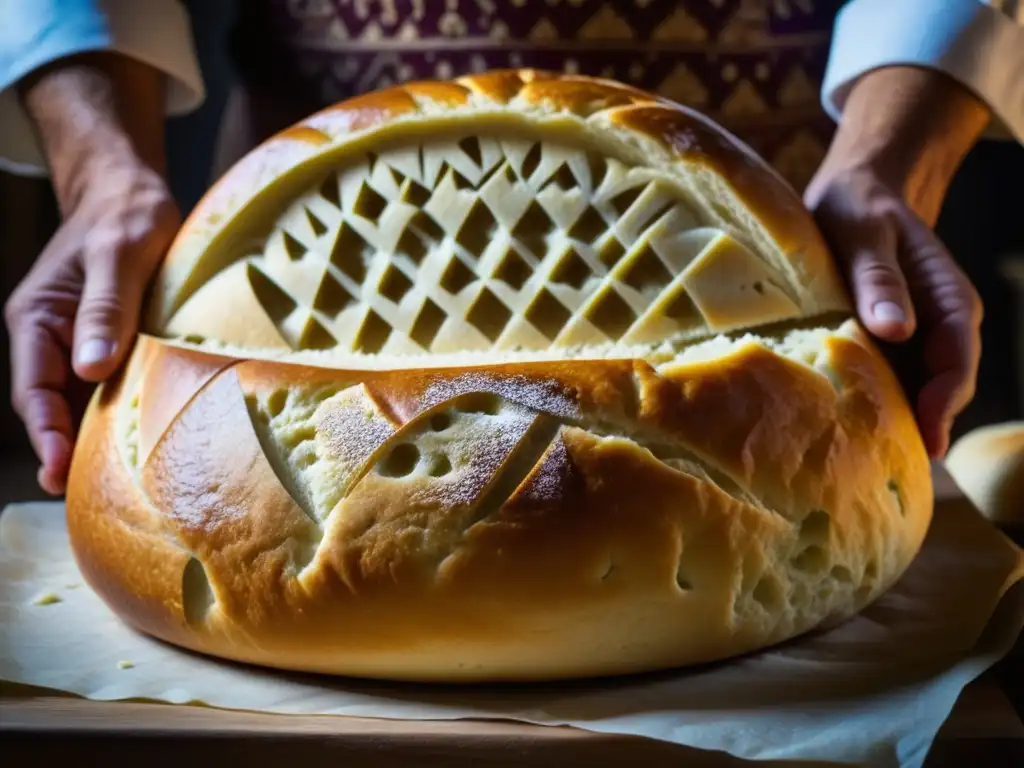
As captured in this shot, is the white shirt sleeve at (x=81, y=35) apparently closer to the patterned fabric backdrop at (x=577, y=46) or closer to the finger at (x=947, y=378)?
the patterned fabric backdrop at (x=577, y=46)

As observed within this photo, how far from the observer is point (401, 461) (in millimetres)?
773

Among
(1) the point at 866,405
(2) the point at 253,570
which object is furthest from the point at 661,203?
(2) the point at 253,570

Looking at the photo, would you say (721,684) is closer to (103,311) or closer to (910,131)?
(103,311)

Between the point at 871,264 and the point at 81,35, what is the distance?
0.89 metres

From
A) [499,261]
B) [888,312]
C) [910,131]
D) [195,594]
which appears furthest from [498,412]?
[910,131]

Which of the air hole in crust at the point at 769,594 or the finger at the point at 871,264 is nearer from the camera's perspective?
the air hole in crust at the point at 769,594

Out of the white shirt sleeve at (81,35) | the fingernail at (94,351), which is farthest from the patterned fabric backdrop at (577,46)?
the fingernail at (94,351)

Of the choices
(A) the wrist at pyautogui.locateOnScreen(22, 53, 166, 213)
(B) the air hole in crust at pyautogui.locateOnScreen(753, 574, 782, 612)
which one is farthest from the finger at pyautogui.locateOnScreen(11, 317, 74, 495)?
(B) the air hole in crust at pyautogui.locateOnScreen(753, 574, 782, 612)

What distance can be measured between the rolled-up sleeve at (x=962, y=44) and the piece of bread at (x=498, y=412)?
38cm

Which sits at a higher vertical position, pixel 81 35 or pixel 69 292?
pixel 81 35

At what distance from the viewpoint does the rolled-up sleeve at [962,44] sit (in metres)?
1.22

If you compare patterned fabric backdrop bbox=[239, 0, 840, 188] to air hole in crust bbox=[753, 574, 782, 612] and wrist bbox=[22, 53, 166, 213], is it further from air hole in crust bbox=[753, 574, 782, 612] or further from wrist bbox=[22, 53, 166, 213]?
air hole in crust bbox=[753, 574, 782, 612]

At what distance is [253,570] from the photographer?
77 cm

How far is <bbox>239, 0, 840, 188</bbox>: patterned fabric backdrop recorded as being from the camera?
53.2 inches
